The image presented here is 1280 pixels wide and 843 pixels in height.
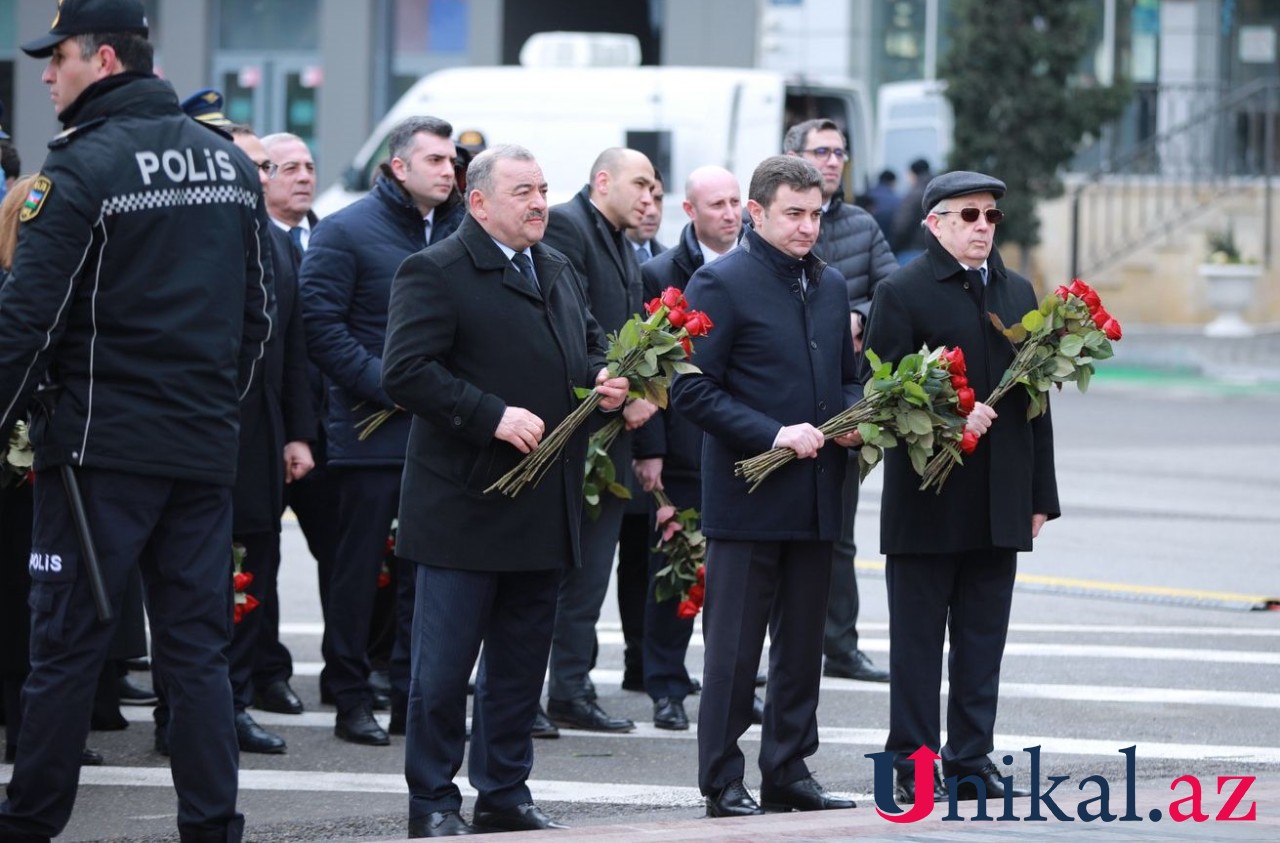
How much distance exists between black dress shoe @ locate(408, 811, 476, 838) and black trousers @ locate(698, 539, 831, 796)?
767mm

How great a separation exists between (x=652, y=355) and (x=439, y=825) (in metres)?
1.45

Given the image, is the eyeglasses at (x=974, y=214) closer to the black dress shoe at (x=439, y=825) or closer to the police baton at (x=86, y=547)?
the black dress shoe at (x=439, y=825)

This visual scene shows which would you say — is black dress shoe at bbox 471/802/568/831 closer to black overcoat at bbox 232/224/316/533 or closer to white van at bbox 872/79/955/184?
black overcoat at bbox 232/224/316/533

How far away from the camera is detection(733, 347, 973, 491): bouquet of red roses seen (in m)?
6.33

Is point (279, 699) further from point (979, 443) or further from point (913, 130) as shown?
point (913, 130)

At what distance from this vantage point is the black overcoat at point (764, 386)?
6445mm

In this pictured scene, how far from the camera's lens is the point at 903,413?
20.9 ft

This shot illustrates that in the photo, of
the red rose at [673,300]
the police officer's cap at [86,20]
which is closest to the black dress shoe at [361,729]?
the red rose at [673,300]

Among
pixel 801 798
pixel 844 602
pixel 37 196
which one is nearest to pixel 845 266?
pixel 844 602

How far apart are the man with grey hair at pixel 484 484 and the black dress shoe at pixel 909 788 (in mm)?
1088

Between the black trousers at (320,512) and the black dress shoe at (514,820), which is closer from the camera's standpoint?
the black dress shoe at (514,820)

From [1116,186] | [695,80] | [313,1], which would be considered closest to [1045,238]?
[1116,186]

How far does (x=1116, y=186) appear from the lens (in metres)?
28.0

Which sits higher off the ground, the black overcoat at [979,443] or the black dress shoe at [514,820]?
the black overcoat at [979,443]
